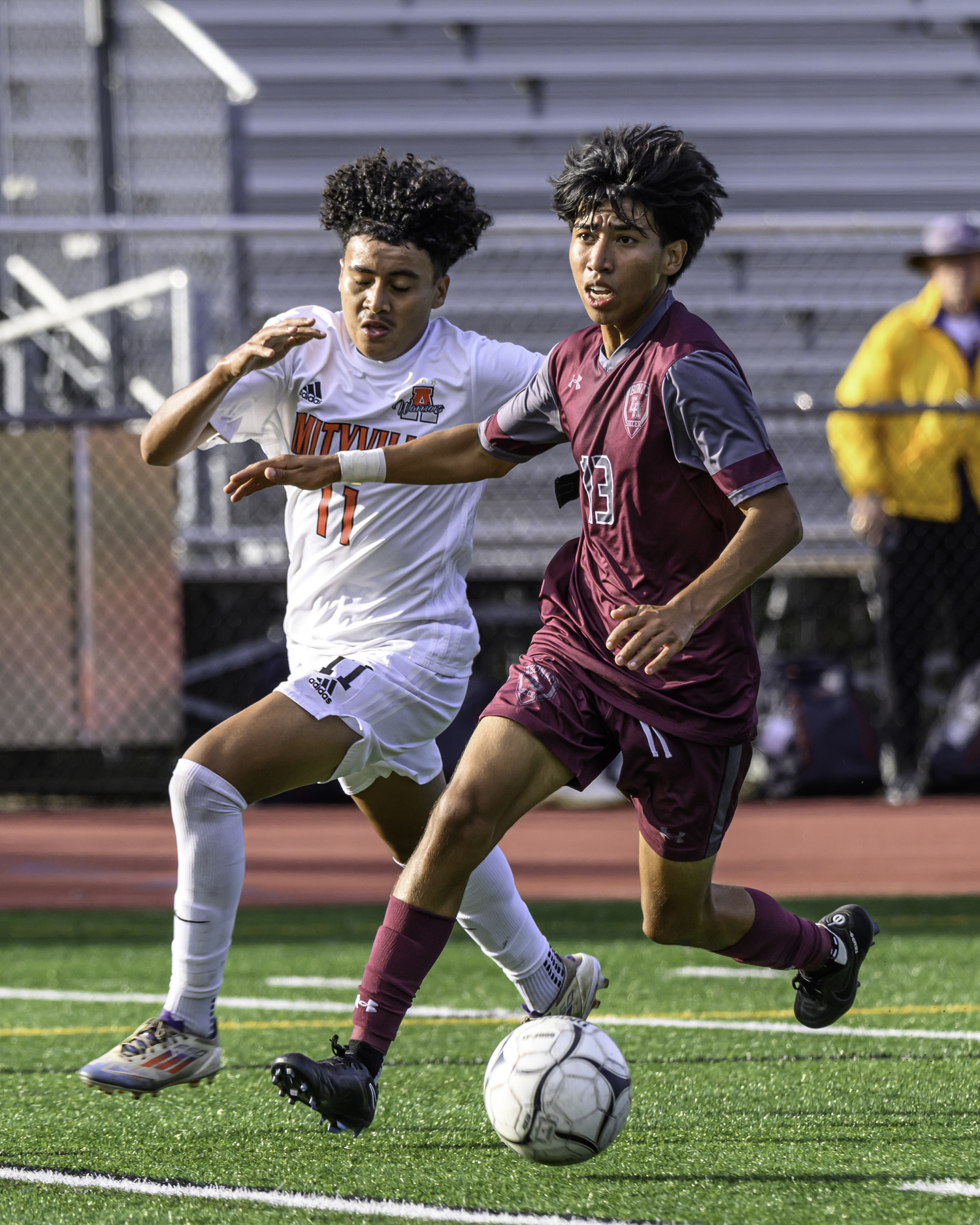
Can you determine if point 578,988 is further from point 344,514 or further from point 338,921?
point 338,921

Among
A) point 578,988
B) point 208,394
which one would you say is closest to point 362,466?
point 208,394

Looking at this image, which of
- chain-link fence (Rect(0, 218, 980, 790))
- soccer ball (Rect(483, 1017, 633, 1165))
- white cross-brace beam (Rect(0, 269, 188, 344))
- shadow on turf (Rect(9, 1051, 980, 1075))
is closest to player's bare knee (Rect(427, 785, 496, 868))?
soccer ball (Rect(483, 1017, 633, 1165))

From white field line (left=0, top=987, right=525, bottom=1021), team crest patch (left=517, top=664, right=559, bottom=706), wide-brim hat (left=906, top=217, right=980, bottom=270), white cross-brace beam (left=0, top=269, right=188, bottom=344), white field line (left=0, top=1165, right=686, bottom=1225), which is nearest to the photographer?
white field line (left=0, top=1165, right=686, bottom=1225)

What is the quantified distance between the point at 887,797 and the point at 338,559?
6.18 meters

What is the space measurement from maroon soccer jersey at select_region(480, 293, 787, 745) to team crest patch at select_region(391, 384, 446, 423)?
0.54 metres

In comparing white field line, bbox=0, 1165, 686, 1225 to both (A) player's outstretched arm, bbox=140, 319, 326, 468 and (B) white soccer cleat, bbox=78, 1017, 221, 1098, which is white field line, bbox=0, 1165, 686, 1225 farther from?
(A) player's outstretched arm, bbox=140, 319, 326, 468

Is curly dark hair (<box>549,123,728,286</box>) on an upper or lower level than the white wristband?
upper

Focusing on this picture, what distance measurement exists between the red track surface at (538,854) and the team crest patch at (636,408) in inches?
159

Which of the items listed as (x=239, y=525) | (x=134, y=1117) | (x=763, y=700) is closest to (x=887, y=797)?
(x=763, y=700)

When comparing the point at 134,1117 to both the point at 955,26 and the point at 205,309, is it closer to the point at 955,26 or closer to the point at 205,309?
the point at 205,309

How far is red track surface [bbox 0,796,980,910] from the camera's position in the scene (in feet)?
24.2

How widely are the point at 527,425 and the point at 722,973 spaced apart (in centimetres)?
252

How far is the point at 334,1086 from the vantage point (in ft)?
9.89

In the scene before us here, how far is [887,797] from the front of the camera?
946 centimetres
